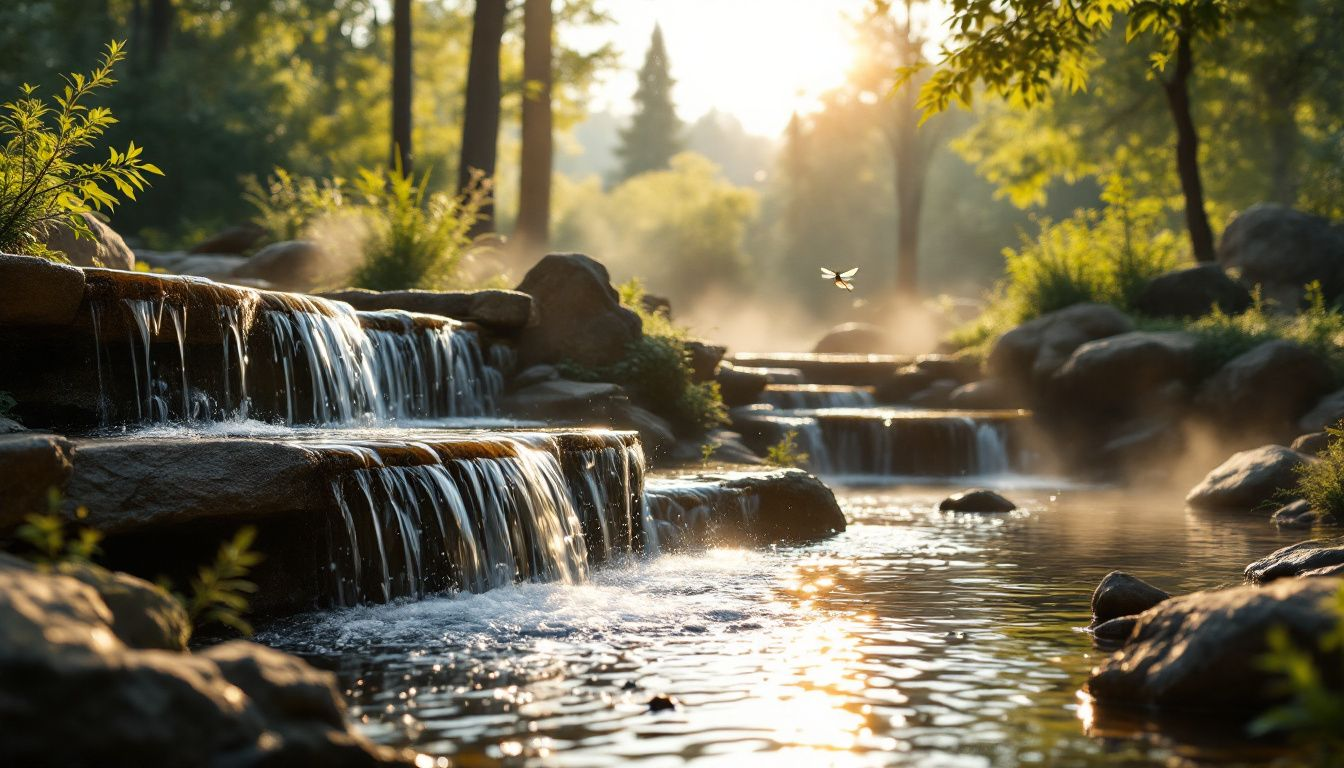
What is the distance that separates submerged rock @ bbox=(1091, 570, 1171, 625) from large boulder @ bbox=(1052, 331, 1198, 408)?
12.7 m

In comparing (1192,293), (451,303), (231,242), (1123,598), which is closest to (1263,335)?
(1192,293)

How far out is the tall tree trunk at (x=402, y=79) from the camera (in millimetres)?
24469

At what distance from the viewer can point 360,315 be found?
528 inches

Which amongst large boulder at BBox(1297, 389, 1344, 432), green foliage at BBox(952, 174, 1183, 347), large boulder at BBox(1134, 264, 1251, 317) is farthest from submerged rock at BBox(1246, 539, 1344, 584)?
green foliage at BBox(952, 174, 1183, 347)

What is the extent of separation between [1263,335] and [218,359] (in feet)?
52.6

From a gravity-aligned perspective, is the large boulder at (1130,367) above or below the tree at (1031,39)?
below

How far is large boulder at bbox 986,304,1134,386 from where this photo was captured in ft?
74.4

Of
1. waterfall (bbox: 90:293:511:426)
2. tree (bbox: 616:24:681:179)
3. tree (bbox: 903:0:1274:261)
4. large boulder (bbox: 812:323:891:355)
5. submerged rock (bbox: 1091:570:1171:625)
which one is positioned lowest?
submerged rock (bbox: 1091:570:1171:625)

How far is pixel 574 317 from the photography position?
17.2 meters

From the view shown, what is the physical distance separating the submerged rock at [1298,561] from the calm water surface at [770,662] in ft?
1.06

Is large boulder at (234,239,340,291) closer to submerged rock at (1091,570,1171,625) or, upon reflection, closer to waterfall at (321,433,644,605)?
waterfall at (321,433,644,605)

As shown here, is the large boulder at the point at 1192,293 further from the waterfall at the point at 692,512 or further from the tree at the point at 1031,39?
the waterfall at the point at 692,512

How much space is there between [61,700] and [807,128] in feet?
219

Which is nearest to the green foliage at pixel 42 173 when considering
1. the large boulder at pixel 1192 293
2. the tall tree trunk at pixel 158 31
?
the large boulder at pixel 1192 293
